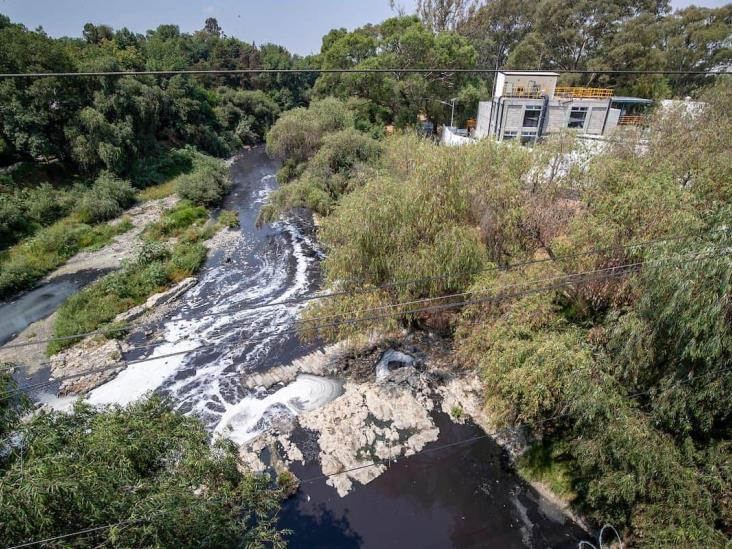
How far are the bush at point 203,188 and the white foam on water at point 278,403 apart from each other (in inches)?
817

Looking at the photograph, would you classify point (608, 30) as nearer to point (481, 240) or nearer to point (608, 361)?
point (481, 240)

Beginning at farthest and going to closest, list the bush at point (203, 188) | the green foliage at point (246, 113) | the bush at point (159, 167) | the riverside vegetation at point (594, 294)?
the green foliage at point (246, 113) → the bush at point (159, 167) → the bush at point (203, 188) → the riverside vegetation at point (594, 294)

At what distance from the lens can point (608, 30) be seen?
109ft

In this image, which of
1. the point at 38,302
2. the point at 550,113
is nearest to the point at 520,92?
the point at 550,113

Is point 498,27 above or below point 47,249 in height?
above

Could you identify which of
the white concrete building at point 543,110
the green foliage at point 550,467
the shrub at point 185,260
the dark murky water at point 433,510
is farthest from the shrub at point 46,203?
the green foliage at point 550,467

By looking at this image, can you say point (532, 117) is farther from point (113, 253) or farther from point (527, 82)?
point (113, 253)

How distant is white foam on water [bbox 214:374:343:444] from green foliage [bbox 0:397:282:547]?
18.4 feet

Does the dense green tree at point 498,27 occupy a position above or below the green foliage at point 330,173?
above

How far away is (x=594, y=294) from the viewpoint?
35.2 feet

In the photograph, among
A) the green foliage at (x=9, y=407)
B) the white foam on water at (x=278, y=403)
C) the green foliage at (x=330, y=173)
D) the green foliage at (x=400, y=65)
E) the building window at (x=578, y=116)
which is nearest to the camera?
the green foliage at (x=9, y=407)

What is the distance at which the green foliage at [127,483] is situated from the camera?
4125 mm

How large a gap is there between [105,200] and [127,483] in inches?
1042

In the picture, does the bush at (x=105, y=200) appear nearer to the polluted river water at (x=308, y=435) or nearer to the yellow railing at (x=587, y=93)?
the polluted river water at (x=308, y=435)
